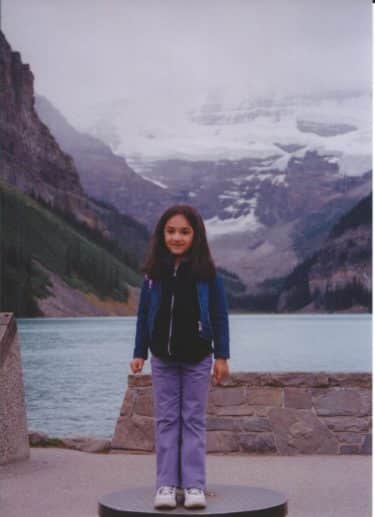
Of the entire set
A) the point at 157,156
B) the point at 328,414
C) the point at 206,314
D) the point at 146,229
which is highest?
the point at 157,156

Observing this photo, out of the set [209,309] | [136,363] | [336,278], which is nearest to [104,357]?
[336,278]

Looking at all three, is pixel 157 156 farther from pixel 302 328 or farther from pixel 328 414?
pixel 328 414

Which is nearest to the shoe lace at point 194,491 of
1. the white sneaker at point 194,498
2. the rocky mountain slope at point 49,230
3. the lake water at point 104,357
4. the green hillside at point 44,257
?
the white sneaker at point 194,498

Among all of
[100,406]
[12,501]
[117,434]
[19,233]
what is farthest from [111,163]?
[12,501]

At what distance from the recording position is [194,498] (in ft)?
12.5

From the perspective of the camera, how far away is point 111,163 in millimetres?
21281

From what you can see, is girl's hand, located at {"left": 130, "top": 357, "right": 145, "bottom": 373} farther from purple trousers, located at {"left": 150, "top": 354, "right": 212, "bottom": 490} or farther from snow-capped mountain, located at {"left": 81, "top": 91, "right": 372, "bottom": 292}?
snow-capped mountain, located at {"left": 81, "top": 91, "right": 372, "bottom": 292}

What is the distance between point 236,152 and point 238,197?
5.15ft

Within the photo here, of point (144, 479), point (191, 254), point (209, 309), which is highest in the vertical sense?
point (191, 254)

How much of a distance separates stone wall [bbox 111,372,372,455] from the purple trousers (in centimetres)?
217

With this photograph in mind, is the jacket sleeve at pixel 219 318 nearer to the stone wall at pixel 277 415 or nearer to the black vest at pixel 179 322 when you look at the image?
the black vest at pixel 179 322

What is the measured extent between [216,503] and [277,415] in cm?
226

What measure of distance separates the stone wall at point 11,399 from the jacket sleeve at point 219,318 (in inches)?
82.0

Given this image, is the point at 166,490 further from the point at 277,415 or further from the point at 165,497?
the point at 277,415
